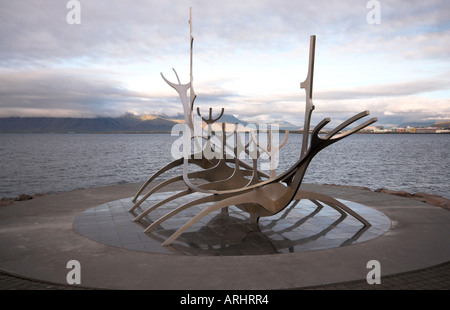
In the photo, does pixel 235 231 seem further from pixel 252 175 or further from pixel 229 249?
pixel 252 175

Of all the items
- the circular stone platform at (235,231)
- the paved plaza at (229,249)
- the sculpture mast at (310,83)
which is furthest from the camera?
the circular stone platform at (235,231)

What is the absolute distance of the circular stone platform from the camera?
8.77m

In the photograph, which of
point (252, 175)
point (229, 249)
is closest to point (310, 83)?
point (252, 175)

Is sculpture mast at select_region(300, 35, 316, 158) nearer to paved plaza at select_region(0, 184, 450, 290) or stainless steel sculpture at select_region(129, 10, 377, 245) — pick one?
stainless steel sculpture at select_region(129, 10, 377, 245)

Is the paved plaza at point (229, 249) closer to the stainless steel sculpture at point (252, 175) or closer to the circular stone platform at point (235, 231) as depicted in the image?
the circular stone platform at point (235, 231)

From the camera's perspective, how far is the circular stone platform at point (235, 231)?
8.77 m

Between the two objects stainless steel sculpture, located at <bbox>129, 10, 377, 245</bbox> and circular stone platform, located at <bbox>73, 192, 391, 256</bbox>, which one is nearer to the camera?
stainless steel sculpture, located at <bbox>129, 10, 377, 245</bbox>

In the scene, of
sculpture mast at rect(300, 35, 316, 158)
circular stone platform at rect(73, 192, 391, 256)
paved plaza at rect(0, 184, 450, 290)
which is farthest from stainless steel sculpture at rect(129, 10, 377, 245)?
paved plaza at rect(0, 184, 450, 290)

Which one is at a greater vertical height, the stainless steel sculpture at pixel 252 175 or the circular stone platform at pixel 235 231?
the stainless steel sculpture at pixel 252 175

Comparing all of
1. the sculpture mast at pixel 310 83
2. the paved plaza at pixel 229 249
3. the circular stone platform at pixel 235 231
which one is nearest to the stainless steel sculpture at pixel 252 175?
the sculpture mast at pixel 310 83

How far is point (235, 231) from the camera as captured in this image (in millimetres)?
10234
